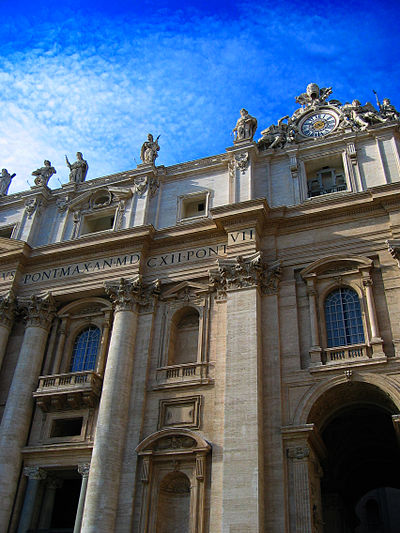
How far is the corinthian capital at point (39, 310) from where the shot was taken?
25.7 metres

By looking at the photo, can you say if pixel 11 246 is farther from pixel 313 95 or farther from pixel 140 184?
pixel 313 95

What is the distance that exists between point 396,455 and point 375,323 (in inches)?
344

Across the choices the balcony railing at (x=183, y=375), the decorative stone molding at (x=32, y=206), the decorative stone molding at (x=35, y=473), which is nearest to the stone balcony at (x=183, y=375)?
the balcony railing at (x=183, y=375)

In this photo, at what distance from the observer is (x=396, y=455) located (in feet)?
85.1

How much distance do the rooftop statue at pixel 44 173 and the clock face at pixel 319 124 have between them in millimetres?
13903

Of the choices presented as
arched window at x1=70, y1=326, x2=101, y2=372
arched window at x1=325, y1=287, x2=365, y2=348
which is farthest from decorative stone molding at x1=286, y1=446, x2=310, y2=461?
arched window at x1=70, y1=326, x2=101, y2=372

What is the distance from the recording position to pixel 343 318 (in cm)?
2166

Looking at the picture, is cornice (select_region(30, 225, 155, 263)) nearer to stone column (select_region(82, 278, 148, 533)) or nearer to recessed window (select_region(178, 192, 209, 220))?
stone column (select_region(82, 278, 148, 533))

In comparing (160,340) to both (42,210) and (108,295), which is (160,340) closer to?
(108,295)

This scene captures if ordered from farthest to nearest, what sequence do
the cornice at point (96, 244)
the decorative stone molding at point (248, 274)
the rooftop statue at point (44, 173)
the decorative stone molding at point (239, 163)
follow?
the rooftop statue at point (44, 173) → the decorative stone molding at point (239, 163) → the cornice at point (96, 244) → the decorative stone molding at point (248, 274)

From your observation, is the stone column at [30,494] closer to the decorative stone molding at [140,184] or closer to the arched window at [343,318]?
the arched window at [343,318]

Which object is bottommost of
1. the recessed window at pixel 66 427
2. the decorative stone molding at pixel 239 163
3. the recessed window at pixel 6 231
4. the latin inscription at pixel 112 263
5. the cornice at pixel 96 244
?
the recessed window at pixel 66 427

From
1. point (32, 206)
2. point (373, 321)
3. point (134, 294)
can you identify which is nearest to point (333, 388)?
point (373, 321)

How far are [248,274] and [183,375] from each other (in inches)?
182
